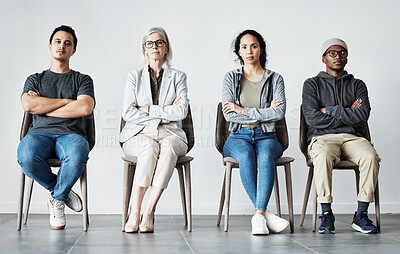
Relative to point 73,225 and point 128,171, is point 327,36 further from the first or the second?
point 73,225

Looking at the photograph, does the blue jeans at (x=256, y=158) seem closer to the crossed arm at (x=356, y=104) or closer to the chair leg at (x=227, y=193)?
the chair leg at (x=227, y=193)

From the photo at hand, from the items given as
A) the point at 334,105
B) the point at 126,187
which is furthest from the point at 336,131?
the point at 126,187

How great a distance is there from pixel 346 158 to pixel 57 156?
1.88 meters

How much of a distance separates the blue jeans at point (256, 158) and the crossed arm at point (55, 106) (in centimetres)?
97

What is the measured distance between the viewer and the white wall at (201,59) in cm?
401

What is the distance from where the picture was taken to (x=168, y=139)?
301cm

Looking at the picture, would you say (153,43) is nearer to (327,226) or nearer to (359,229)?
(327,226)

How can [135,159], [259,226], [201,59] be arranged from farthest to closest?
[201,59]
[135,159]
[259,226]

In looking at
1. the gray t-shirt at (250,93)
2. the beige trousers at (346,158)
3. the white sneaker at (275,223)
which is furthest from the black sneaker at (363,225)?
the gray t-shirt at (250,93)

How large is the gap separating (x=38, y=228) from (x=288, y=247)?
1.61m

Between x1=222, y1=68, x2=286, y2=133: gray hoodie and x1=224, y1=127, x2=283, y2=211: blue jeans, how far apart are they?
0.06m

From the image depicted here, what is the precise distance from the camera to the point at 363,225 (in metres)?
2.91

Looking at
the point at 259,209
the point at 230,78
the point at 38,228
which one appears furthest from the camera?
the point at 230,78

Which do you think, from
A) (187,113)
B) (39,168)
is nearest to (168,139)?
(187,113)
